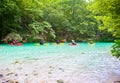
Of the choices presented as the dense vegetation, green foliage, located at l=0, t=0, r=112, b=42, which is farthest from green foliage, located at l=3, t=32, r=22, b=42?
green foliage, located at l=0, t=0, r=112, b=42

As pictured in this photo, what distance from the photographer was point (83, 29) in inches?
1465

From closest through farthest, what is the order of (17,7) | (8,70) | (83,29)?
(8,70)
(17,7)
(83,29)

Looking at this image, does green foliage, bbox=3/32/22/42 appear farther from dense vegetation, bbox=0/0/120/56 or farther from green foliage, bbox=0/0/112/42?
green foliage, bbox=0/0/112/42

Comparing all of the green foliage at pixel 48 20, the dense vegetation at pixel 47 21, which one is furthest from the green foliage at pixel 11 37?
the green foliage at pixel 48 20

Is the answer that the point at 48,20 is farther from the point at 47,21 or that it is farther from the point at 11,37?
the point at 11,37

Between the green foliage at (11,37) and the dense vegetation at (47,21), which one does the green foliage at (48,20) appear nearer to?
the dense vegetation at (47,21)

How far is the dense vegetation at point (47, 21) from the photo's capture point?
30.0 m

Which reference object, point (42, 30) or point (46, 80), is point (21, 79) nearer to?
point (46, 80)

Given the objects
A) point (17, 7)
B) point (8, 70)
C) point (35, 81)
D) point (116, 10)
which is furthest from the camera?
point (17, 7)

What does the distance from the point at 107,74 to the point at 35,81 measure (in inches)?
107

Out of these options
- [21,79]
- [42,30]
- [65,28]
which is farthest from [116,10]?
[65,28]

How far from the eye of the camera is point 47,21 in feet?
117

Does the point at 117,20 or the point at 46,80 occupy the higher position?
the point at 117,20

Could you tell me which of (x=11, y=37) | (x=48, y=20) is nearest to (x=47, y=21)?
A: (x=48, y=20)
